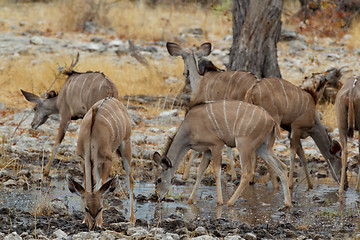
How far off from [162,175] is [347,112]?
2.57m

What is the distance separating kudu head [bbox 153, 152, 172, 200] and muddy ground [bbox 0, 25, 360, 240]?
0.54ft

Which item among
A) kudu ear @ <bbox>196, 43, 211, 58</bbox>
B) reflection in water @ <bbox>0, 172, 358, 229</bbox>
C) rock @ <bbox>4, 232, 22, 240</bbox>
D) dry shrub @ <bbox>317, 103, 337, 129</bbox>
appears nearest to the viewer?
rock @ <bbox>4, 232, 22, 240</bbox>

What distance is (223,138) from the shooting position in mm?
6895

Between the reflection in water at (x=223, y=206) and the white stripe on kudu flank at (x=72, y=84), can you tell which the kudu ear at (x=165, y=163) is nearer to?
the reflection in water at (x=223, y=206)

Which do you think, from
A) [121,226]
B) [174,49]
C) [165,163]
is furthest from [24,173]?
[174,49]

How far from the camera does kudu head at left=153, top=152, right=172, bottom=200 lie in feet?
22.5

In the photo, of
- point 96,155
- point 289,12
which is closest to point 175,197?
point 96,155

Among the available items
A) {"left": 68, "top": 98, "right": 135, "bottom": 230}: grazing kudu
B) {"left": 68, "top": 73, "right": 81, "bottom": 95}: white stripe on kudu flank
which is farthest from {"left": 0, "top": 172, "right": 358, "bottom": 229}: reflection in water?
{"left": 68, "top": 73, "right": 81, "bottom": 95}: white stripe on kudu flank

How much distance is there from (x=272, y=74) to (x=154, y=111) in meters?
2.38

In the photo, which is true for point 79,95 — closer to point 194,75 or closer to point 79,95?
point 79,95

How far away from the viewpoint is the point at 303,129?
802 cm

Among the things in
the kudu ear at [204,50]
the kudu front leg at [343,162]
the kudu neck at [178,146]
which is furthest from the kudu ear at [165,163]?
the kudu ear at [204,50]

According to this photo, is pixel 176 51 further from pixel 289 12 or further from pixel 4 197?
pixel 289 12

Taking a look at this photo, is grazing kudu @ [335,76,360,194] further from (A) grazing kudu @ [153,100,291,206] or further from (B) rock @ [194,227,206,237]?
(B) rock @ [194,227,206,237]
